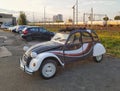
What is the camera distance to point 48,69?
607 cm

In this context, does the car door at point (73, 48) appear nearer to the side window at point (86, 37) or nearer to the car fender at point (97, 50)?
the side window at point (86, 37)

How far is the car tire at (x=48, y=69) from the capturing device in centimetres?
597

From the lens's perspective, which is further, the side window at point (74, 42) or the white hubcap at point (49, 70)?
the side window at point (74, 42)

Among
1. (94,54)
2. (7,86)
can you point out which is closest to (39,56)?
(7,86)

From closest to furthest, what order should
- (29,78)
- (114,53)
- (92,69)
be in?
(29,78), (92,69), (114,53)

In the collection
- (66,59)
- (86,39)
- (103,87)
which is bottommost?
(103,87)

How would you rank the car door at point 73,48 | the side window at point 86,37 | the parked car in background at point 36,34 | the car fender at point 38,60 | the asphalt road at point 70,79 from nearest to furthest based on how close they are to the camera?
the asphalt road at point 70,79
the car fender at point 38,60
the car door at point 73,48
the side window at point 86,37
the parked car in background at point 36,34

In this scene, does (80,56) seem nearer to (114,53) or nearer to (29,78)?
(29,78)

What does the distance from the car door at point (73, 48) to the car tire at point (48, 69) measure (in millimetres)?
643

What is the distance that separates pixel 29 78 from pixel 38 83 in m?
0.60

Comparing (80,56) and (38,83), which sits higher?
(80,56)

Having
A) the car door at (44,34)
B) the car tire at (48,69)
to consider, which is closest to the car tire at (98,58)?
the car tire at (48,69)

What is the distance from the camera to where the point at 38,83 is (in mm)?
5641

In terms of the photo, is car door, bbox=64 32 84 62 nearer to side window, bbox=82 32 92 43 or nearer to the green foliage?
side window, bbox=82 32 92 43
